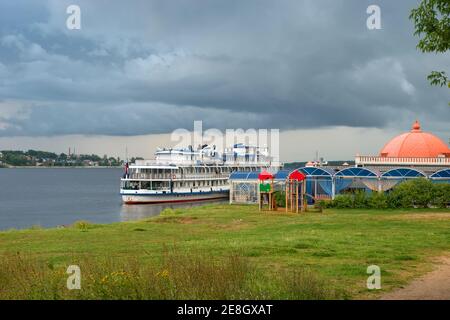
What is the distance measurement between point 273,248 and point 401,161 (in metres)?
37.2

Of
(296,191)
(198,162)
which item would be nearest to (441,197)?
(296,191)

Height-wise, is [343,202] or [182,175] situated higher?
[182,175]

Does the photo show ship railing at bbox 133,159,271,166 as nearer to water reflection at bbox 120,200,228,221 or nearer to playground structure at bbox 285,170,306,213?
water reflection at bbox 120,200,228,221

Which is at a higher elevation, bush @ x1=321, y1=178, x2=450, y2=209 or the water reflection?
bush @ x1=321, y1=178, x2=450, y2=209

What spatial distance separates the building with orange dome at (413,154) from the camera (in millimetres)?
47688

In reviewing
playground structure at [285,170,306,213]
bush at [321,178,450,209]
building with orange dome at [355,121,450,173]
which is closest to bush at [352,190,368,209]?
bush at [321,178,450,209]

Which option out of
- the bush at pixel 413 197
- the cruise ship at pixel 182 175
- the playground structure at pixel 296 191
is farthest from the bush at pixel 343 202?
the cruise ship at pixel 182 175

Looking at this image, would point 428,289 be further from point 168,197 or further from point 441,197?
point 168,197

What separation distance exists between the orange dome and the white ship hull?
96.2 feet

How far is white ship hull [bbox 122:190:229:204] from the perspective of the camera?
67000 mm

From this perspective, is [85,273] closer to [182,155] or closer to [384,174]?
[384,174]

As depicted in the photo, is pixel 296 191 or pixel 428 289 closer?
pixel 428 289

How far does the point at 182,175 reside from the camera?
72.8 metres

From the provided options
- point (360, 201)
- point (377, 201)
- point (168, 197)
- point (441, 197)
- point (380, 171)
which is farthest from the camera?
point (168, 197)
